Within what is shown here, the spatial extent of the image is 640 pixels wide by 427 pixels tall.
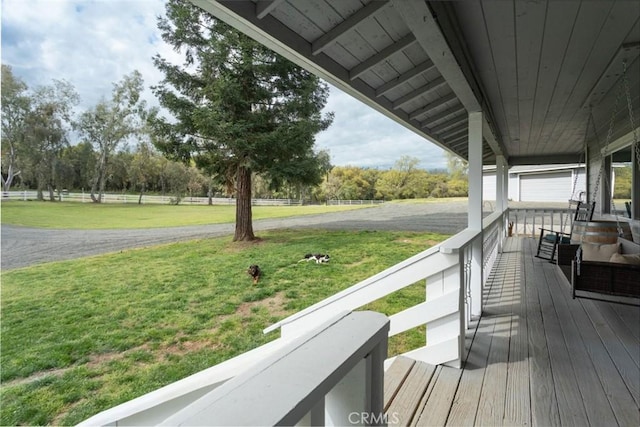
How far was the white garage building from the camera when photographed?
12.3 metres

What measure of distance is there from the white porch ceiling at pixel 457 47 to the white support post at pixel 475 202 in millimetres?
182

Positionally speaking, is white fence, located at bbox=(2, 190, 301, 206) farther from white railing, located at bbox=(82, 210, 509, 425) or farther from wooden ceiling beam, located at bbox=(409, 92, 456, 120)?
white railing, located at bbox=(82, 210, 509, 425)

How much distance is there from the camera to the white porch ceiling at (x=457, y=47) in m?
1.36

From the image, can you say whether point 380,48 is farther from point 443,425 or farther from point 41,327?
point 41,327

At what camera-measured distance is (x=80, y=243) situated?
12.1 meters

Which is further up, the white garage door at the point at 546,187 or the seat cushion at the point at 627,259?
the white garage door at the point at 546,187

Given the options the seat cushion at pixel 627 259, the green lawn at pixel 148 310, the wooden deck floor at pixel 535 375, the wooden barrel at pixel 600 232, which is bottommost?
the green lawn at pixel 148 310

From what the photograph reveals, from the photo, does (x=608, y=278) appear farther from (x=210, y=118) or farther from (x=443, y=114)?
(x=210, y=118)

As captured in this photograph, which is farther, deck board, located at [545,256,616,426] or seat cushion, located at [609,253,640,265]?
seat cushion, located at [609,253,640,265]

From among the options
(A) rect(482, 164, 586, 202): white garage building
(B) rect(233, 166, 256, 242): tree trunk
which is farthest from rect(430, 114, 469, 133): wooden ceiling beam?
(A) rect(482, 164, 586, 202): white garage building

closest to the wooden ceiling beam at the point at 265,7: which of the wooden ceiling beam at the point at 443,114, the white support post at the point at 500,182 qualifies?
the wooden ceiling beam at the point at 443,114

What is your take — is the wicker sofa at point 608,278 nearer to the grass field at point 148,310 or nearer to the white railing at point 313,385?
the grass field at point 148,310

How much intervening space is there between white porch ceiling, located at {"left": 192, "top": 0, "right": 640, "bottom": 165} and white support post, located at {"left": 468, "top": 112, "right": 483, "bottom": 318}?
18 centimetres

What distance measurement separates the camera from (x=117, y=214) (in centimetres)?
1598
